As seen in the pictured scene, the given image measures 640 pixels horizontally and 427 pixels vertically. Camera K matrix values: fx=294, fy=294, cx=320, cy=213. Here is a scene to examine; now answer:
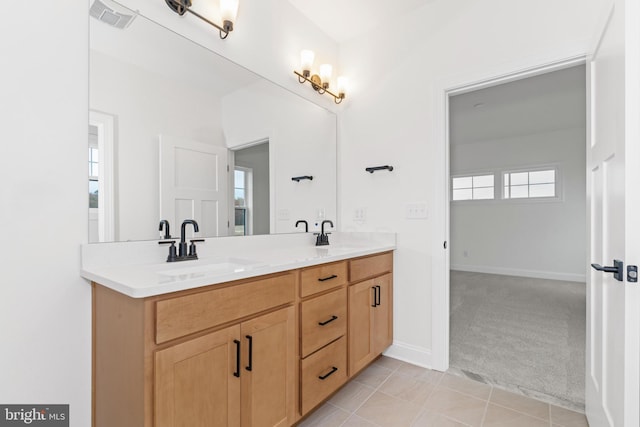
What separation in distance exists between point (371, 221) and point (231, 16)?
5.62 feet

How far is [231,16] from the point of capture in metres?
1.68

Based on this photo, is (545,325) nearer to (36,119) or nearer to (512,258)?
(512,258)

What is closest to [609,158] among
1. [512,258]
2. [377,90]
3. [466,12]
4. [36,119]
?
[466,12]

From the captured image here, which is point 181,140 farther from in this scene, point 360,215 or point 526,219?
point 526,219

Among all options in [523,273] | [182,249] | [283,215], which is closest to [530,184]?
[523,273]

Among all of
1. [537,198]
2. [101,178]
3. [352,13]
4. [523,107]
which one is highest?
[352,13]

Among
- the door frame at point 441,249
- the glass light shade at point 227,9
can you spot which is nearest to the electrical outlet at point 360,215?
the door frame at point 441,249

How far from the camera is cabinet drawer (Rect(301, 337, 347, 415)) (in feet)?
4.89

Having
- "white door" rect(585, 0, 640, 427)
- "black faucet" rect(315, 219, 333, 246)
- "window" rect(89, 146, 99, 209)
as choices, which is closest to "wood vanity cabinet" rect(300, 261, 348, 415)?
"black faucet" rect(315, 219, 333, 246)

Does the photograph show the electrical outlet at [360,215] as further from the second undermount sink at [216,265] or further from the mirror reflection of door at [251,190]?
the second undermount sink at [216,265]

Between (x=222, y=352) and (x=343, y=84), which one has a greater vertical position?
(x=343, y=84)

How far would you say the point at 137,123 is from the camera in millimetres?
1418

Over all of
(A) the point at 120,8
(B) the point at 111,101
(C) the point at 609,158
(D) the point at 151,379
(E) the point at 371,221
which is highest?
(A) the point at 120,8

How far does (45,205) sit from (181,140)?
657 mm
